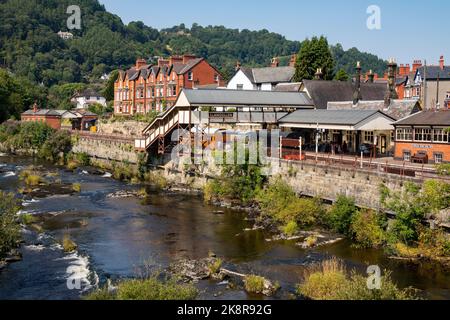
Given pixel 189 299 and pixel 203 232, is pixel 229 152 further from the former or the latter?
pixel 189 299

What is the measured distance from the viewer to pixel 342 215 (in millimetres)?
30984

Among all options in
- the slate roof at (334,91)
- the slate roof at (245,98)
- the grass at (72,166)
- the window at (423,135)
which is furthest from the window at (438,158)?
the grass at (72,166)

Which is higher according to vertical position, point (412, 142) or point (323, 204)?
point (412, 142)

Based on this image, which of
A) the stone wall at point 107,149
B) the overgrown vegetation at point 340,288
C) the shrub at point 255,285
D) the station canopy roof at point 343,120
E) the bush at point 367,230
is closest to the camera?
the overgrown vegetation at point 340,288

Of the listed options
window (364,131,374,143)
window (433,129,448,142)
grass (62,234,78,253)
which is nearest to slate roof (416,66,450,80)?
window (364,131,374,143)

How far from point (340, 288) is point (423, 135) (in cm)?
2030

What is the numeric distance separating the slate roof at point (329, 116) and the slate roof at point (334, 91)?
16.6 feet

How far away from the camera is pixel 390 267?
25.1 meters

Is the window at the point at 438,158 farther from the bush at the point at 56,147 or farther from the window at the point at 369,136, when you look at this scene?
the bush at the point at 56,147

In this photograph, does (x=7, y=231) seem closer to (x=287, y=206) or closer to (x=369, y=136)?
(x=287, y=206)

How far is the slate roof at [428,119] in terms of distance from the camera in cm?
3550

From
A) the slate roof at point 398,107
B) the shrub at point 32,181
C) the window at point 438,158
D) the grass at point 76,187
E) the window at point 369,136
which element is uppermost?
the slate roof at point 398,107
